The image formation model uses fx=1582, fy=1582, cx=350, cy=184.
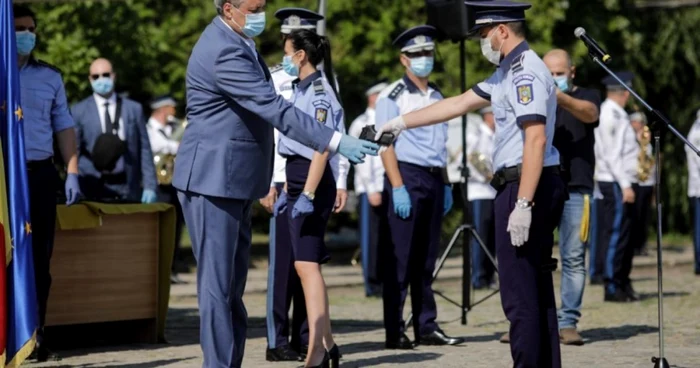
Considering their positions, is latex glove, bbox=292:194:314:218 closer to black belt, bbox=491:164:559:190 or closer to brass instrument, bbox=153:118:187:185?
black belt, bbox=491:164:559:190

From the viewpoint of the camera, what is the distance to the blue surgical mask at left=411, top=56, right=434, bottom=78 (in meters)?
11.5

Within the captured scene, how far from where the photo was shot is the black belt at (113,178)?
13.3 m

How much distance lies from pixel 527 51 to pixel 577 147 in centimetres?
337

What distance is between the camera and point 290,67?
33.1 ft

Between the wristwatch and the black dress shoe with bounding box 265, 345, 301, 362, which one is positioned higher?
the wristwatch

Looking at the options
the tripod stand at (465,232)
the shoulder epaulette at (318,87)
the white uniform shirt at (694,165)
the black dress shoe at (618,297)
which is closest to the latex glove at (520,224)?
the shoulder epaulette at (318,87)

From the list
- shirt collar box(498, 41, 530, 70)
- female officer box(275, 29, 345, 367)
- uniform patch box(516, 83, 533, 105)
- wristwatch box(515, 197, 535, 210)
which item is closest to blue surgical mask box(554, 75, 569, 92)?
female officer box(275, 29, 345, 367)

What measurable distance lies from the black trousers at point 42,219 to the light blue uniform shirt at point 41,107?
10 centimetres

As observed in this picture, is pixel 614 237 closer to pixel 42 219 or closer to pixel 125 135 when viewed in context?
pixel 125 135

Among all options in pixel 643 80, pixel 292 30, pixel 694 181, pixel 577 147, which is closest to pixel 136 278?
pixel 292 30

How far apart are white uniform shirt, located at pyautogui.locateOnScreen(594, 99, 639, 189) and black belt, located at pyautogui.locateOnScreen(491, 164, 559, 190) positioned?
→ 7631 mm

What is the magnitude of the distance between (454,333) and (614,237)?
4209mm

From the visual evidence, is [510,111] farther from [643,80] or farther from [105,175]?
[643,80]

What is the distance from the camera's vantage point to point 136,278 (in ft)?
37.1
